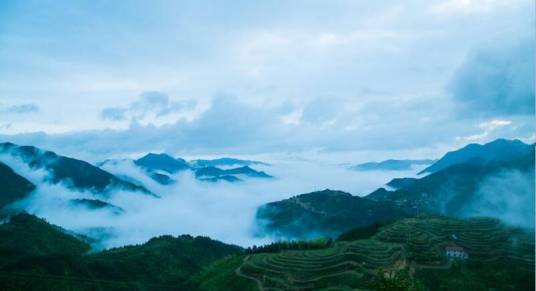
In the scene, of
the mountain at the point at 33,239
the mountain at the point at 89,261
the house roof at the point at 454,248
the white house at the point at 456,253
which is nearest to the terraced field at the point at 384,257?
the house roof at the point at 454,248

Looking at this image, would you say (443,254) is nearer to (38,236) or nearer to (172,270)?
(172,270)

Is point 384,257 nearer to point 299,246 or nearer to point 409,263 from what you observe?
point 409,263

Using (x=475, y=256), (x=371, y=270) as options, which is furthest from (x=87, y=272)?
(x=475, y=256)

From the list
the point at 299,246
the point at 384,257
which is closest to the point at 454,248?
the point at 384,257

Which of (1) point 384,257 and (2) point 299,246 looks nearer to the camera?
(1) point 384,257

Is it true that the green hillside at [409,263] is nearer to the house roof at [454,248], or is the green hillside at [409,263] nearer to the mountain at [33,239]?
the house roof at [454,248]

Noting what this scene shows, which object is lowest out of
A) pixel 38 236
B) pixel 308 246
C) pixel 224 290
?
pixel 224 290

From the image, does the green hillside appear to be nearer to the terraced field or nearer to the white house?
the terraced field

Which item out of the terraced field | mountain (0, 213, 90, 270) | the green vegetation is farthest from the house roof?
mountain (0, 213, 90, 270)
